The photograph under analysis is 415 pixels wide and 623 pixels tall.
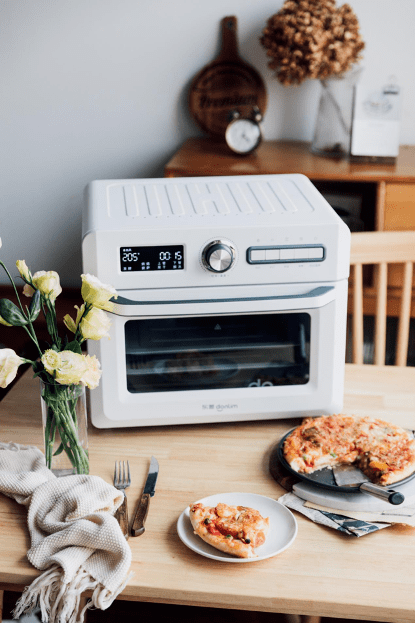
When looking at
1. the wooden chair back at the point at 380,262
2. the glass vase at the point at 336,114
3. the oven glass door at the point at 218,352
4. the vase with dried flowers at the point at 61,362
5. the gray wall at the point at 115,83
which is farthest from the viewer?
the gray wall at the point at 115,83

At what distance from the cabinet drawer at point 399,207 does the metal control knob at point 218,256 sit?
4.26 feet

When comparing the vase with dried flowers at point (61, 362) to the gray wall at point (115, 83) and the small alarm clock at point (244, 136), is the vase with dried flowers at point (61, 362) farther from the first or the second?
the gray wall at point (115, 83)

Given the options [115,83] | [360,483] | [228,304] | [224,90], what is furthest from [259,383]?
[115,83]

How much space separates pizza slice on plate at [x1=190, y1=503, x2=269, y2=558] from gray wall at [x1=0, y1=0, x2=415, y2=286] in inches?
84.4

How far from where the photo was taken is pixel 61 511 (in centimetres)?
99

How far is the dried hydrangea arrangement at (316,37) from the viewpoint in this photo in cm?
231

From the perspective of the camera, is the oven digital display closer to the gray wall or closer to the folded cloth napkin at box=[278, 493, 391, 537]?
the folded cloth napkin at box=[278, 493, 391, 537]

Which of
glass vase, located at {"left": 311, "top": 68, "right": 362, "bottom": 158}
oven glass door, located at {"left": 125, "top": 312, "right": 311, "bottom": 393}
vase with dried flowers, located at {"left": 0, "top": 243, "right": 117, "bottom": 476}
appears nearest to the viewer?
vase with dried flowers, located at {"left": 0, "top": 243, "right": 117, "bottom": 476}

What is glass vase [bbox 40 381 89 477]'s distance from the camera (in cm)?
103

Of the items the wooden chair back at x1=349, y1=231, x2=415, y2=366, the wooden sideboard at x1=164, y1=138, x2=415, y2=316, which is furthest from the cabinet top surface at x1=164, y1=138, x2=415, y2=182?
the wooden chair back at x1=349, y1=231, x2=415, y2=366

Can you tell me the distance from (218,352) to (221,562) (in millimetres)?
440

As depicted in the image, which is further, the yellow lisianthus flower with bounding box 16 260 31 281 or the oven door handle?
the oven door handle

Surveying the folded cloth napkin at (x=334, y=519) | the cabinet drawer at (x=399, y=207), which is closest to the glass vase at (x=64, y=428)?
the folded cloth napkin at (x=334, y=519)

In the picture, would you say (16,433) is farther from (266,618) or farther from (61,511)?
(266,618)
